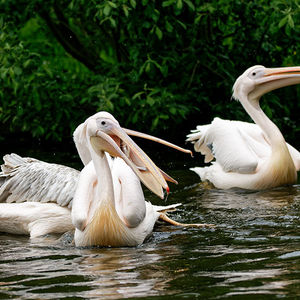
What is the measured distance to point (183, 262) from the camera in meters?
4.18

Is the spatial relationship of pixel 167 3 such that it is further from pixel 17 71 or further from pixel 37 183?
pixel 37 183

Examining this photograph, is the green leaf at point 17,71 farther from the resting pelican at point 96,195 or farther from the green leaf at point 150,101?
the resting pelican at point 96,195

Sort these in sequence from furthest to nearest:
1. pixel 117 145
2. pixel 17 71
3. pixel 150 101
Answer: pixel 150 101
pixel 17 71
pixel 117 145

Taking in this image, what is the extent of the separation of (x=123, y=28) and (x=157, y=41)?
1.66ft

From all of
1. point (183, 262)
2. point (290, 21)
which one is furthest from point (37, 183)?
point (290, 21)

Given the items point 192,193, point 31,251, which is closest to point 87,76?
point 192,193

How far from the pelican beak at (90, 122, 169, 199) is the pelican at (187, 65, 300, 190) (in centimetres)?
217

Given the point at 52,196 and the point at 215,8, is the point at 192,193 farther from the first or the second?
the point at 215,8

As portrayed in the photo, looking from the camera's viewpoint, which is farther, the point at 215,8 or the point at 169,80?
the point at 169,80

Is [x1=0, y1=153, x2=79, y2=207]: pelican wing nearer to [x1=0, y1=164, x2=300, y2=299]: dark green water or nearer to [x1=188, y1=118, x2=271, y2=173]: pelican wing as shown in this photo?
[x1=0, y1=164, x2=300, y2=299]: dark green water

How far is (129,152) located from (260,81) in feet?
9.11

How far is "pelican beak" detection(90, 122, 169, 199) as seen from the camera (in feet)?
15.2

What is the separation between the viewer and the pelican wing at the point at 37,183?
557cm

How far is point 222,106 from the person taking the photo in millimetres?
9852
